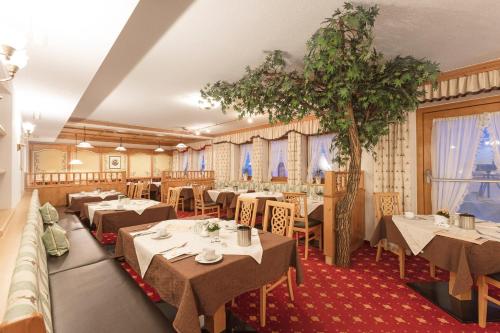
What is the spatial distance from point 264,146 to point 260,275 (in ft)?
17.6

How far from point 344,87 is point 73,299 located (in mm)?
2848

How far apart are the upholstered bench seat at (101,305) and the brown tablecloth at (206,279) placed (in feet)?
0.41

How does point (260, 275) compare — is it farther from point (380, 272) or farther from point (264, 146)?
point (264, 146)

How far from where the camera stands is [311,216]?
393cm

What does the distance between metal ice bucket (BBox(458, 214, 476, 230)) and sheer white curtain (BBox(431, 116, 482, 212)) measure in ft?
4.28

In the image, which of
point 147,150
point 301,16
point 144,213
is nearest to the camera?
point 301,16

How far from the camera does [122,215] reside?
325 centimetres

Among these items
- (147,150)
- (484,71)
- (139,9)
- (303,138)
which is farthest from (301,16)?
(147,150)

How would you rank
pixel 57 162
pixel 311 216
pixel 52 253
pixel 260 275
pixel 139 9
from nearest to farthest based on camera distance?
pixel 260 275 < pixel 139 9 < pixel 52 253 < pixel 311 216 < pixel 57 162

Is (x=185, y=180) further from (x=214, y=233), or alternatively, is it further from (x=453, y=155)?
(x=453, y=155)

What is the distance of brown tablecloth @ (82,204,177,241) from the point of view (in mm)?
3111

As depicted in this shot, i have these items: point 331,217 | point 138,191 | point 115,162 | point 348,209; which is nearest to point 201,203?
point 138,191

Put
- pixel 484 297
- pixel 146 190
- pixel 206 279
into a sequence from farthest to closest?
pixel 146 190, pixel 484 297, pixel 206 279

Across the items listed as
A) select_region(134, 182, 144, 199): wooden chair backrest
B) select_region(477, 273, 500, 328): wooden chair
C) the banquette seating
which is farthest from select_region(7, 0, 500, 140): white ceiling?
select_region(134, 182, 144, 199): wooden chair backrest
